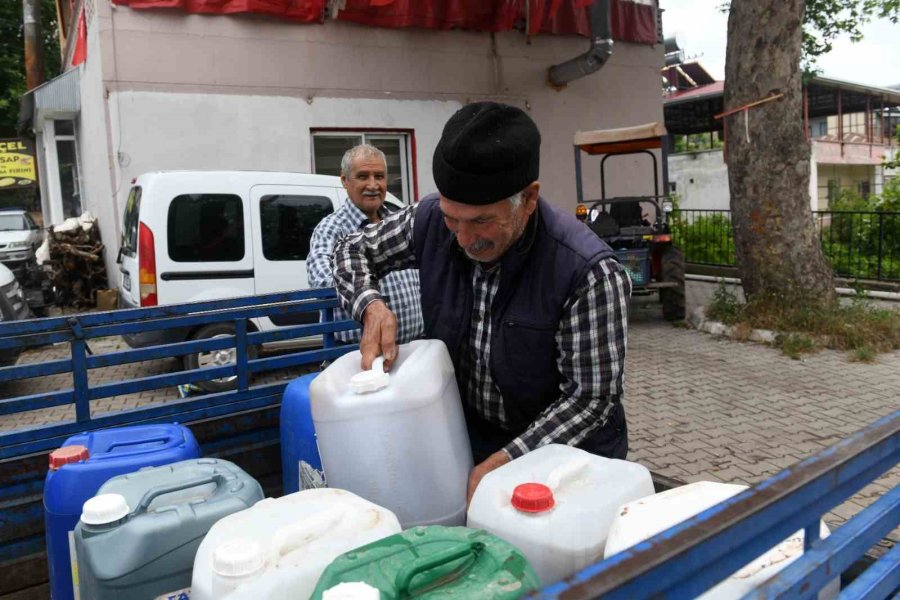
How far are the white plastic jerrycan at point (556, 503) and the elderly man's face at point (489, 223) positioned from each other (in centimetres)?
50

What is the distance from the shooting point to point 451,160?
1555 millimetres

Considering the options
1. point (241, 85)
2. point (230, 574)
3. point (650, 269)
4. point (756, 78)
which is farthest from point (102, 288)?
point (230, 574)

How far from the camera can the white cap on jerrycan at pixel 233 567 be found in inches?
42.9

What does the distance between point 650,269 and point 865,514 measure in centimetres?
781

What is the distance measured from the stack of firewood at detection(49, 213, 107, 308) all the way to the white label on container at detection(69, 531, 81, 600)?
9.66m

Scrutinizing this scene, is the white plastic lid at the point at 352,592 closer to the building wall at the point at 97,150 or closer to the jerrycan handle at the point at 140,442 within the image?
the jerrycan handle at the point at 140,442

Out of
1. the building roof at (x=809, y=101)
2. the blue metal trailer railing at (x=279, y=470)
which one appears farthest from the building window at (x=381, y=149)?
the building roof at (x=809, y=101)

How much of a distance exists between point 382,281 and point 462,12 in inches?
329

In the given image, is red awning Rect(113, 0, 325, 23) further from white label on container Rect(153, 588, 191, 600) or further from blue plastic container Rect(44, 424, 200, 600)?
white label on container Rect(153, 588, 191, 600)

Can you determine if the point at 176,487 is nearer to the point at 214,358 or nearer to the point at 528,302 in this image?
the point at 528,302

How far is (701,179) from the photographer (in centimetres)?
2361

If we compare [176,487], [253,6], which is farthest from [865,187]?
[176,487]

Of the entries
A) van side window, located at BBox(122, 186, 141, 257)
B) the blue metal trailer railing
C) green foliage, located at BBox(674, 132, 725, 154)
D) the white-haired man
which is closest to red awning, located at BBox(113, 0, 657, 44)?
van side window, located at BBox(122, 186, 141, 257)

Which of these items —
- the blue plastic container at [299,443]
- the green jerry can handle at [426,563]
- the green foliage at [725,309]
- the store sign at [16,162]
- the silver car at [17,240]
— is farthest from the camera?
the store sign at [16,162]
